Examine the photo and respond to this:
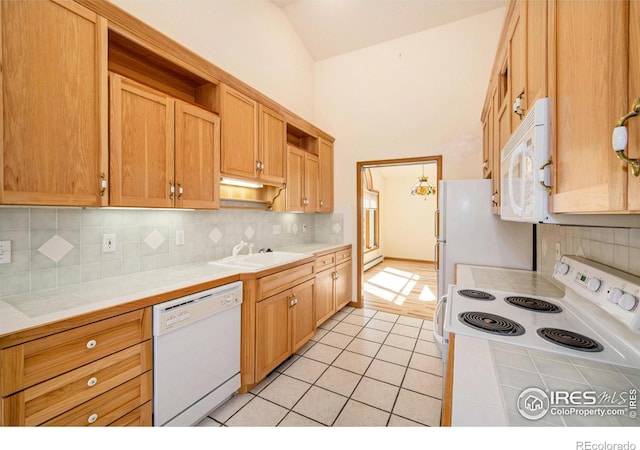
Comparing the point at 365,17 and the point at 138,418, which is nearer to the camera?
the point at 138,418

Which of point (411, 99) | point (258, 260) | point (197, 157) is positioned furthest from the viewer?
point (411, 99)

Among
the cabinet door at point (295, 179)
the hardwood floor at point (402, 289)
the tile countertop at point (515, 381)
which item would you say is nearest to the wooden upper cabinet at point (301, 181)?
the cabinet door at point (295, 179)

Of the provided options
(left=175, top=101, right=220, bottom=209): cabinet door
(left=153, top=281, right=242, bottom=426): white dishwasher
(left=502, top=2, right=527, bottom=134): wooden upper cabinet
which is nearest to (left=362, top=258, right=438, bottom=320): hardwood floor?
(left=153, top=281, right=242, bottom=426): white dishwasher

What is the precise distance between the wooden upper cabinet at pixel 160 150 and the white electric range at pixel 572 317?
1726 mm

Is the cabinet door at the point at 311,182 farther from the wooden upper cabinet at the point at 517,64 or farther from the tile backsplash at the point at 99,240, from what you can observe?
the wooden upper cabinet at the point at 517,64

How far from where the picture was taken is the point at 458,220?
2.57 metres

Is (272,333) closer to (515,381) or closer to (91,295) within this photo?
(91,295)

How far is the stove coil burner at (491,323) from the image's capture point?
1.04m

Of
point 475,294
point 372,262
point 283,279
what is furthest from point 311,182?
point 372,262

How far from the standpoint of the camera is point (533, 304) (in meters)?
1.35

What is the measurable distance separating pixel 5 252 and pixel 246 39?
107 inches

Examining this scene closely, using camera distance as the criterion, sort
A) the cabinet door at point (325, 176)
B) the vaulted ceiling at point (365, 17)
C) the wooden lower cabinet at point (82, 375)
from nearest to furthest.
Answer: the wooden lower cabinet at point (82, 375), the vaulted ceiling at point (365, 17), the cabinet door at point (325, 176)

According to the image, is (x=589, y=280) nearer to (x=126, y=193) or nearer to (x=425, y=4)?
(x=126, y=193)
